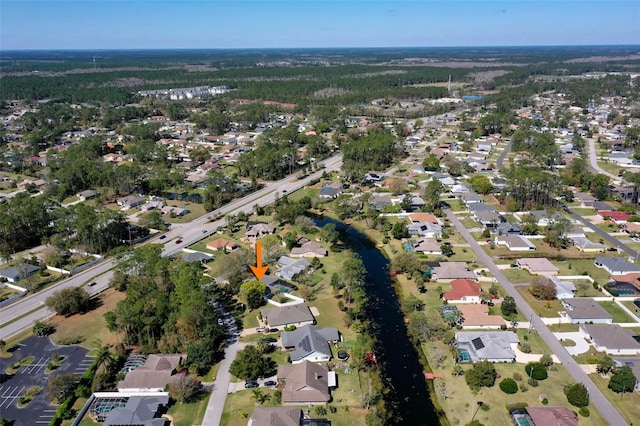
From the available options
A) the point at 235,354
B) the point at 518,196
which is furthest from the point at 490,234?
the point at 235,354

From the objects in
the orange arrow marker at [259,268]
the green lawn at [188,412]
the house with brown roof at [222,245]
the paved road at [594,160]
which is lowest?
the green lawn at [188,412]

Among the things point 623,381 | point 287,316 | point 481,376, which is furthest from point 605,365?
point 287,316

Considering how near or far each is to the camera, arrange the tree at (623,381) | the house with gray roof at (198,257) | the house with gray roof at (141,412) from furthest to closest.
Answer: the house with gray roof at (198,257), the tree at (623,381), the house with gray roof at (141,412)

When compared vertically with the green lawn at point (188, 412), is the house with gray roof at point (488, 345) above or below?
above

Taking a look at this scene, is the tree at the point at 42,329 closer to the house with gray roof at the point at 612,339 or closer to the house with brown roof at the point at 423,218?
the house with brown roof at the point at 423,218

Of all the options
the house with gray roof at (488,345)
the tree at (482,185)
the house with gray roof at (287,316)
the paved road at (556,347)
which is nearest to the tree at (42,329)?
the house with gray roof at (287,316)

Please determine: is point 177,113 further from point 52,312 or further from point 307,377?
point 307,377

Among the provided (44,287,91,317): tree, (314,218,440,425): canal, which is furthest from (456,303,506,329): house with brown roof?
(44,287,91,317): tree

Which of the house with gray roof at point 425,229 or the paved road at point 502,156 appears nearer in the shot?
the house with gray roof at point 425,229

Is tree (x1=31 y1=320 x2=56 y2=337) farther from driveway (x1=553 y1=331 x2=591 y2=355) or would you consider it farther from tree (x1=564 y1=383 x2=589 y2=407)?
driveway (x1=553 y1=331 x2=591 y2=355)
